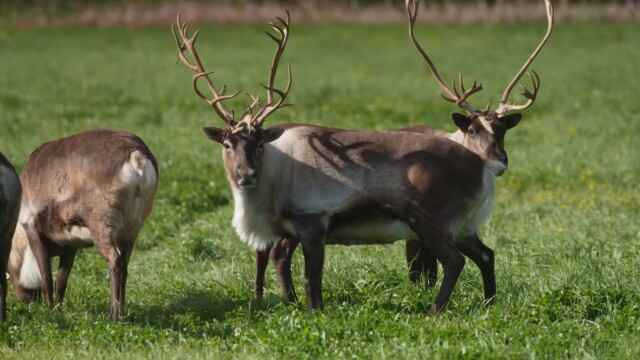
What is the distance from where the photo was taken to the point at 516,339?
20.5 ft

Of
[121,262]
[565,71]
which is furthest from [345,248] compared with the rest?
[565,71]

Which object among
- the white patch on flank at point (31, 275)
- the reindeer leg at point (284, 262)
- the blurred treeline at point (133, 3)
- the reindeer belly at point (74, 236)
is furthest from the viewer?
the blurred treeline at point (133, 3)

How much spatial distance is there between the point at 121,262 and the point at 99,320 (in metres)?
0.66

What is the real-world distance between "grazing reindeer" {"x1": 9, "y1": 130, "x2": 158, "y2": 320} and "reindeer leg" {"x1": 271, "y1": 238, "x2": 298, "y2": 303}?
1.10m

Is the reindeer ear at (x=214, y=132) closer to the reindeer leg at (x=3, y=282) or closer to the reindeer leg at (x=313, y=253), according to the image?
the reindeer leg at (x=313, y=253)

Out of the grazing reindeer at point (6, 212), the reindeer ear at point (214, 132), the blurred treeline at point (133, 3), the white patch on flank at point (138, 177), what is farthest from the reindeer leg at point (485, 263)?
the blurred treeline at point (133, 3)

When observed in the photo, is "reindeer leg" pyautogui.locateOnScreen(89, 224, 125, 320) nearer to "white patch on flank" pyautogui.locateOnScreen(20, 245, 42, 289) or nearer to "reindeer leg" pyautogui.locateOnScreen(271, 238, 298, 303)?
"white patch on flank" pyautogui.locateOnScreen(20, 245, 42, 289)

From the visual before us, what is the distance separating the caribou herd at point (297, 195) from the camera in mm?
7520

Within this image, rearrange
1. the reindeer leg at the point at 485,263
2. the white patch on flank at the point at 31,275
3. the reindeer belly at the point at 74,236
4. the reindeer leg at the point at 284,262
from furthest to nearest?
the white patch on flank at the point at 31,275
the reindeer leg at the point at 284,262
the reindeer belly at the point at 74,236
the reindeer leg at the point at 485,263

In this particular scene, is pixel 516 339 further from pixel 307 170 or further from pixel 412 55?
pixel 412 55

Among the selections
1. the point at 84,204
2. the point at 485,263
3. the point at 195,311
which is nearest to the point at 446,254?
the point at 485,263

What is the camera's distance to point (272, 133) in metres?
7.74

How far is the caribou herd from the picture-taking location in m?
7.52

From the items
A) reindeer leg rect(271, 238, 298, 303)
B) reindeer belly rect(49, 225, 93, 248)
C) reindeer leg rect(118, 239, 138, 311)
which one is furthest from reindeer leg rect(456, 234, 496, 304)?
reindeer belly rect(49, 225, 93, 248)
